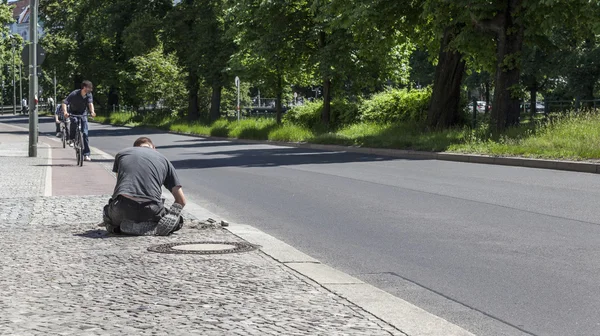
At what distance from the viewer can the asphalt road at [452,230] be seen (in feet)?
22.5

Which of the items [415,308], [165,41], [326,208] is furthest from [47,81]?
[415,308]

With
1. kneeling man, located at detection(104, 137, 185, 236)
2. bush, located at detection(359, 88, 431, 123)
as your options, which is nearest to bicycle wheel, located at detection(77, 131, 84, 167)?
kneeling man, located at detection(104, 137, 185, 236)

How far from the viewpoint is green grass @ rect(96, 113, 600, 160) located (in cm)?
2230

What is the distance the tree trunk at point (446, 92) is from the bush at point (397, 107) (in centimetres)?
246

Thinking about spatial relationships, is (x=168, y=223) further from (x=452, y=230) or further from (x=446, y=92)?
(x=446, y=92)

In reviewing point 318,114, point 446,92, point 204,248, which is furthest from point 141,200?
point 318,114

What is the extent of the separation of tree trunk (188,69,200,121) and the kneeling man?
47.8m

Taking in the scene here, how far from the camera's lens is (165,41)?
58500 mm

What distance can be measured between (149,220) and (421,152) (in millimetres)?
16452

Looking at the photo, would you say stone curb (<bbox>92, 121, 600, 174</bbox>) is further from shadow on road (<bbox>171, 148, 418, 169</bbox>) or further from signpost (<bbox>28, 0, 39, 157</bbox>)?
signpost (<bbox>28, 0, 39, 157</bbox>)

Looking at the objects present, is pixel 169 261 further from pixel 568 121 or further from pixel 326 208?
pixel 568 121

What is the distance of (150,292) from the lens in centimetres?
685

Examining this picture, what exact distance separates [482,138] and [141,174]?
17412 mm

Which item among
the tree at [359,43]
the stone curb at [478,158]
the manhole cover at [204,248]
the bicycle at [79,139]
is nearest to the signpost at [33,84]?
the bicycle at [79,139]
